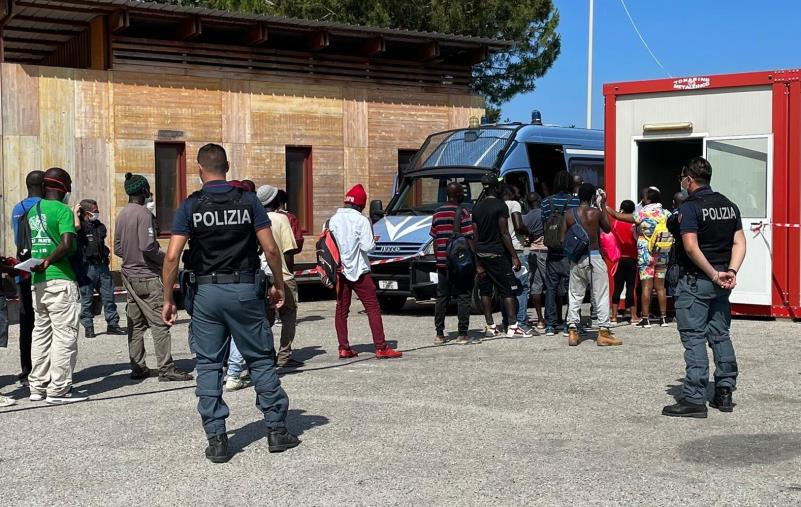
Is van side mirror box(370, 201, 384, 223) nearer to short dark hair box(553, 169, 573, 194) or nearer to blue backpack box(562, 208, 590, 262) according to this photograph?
short dark hair box(553, 169, 573, 194)

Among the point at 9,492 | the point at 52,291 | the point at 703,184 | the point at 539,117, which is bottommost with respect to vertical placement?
the point at 9,492

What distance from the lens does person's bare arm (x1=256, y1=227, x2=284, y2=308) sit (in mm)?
6762

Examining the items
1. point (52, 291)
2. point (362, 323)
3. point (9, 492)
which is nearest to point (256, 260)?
point (9, 492)

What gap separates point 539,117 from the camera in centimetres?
1800

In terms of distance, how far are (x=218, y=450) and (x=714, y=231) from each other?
382 centimetres

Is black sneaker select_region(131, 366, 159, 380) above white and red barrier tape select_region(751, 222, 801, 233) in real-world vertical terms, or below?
below

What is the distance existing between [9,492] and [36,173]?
388cm

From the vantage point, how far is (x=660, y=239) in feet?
43.4

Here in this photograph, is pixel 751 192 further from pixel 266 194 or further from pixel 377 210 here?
pixel 266 194

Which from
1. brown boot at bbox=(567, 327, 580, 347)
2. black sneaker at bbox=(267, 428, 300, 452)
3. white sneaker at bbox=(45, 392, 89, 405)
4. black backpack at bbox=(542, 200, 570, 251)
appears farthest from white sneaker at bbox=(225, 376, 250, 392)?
black backpack at bbox=(542, 200, 570, 251)

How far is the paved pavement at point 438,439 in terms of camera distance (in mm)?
5855

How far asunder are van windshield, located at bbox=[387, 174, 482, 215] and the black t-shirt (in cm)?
361

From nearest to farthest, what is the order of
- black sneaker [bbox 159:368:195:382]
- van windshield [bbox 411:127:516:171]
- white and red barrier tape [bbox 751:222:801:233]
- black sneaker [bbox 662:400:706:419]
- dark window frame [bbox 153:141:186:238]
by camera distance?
black sneaker [bbox 662:400:706:419], black sneaker [bbox 159:368:195:382], white and red barrier tape [bbox 751:222:801:233], van windshield [bbox 411:127:516:171], dark window frame [bbox 153:141:186:238]

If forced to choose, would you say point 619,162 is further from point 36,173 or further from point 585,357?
point 36,173
